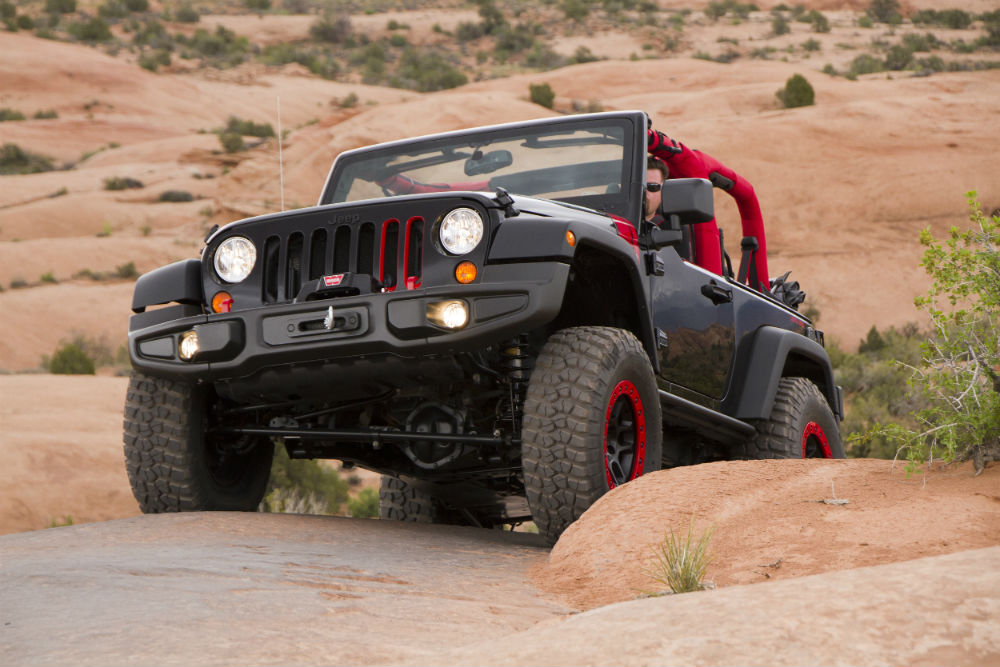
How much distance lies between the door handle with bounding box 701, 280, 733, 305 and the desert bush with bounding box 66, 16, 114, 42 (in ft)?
182

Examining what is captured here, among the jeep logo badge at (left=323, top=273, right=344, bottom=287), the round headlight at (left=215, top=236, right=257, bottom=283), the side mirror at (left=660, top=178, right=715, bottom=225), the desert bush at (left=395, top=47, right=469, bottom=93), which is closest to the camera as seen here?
the jeep logo badge at (left=323, top=273, right=344, bottom=287)

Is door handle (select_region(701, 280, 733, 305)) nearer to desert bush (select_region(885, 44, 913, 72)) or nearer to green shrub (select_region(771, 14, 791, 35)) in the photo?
desert bush (select_region(885, 44, 913, 72))

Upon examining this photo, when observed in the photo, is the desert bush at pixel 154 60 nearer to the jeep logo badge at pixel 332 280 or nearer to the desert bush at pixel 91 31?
the desert bush at pixel 91 31

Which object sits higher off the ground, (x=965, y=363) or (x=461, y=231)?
(x=461, y=231)

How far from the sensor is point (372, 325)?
4.45 metres

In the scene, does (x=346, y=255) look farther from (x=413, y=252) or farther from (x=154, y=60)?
(x=154, y=60)

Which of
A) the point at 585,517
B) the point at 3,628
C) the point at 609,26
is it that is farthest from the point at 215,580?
the point at 609,26

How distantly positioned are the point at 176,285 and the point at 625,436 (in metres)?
2.10

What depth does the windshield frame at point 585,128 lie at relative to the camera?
5669 millimetres

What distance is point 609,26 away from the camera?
59719 mm

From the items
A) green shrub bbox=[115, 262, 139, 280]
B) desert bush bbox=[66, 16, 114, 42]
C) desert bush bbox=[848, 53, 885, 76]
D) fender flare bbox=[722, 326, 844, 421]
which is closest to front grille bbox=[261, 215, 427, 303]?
fender flare bbox=[722, 326, 844, 421]

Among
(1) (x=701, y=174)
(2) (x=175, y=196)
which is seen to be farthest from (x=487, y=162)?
(2) (x=175, y=196)

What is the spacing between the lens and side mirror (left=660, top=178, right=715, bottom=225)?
527cm

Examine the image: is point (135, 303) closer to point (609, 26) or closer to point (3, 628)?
point (3, 628)
